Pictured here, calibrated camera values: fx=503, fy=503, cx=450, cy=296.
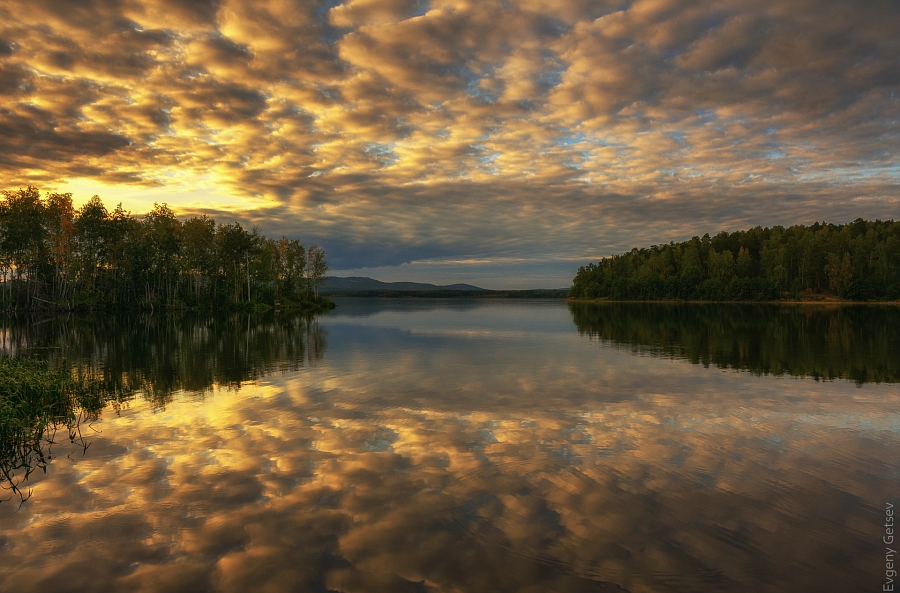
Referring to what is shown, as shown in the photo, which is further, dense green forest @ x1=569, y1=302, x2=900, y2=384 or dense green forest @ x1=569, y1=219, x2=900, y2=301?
dense green forest @ x1=569, y1=219, x2=900, y2=301

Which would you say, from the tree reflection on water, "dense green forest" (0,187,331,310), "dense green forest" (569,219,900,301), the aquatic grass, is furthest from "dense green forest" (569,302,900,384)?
"dense green forest" (569,219,900,301)

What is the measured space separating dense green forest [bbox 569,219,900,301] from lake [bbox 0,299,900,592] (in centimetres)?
15086

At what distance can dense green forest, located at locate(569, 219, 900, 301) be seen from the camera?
14025 centimetres

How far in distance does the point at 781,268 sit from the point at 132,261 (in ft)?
548

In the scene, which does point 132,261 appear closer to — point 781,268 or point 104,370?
point 104,370

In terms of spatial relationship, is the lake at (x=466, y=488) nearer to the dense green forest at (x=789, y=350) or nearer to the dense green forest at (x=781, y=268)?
the dense green forest at (x=789, y=350)

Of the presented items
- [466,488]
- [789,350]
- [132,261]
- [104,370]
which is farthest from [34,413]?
[132,261]

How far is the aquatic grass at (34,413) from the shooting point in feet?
38.6

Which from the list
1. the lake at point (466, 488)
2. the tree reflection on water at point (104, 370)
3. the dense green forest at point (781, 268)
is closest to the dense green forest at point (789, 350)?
the lake at point (466, 488)

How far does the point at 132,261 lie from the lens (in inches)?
3735

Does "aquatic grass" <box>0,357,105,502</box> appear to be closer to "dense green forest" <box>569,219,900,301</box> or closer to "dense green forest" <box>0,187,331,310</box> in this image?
"dense green forest" <box>0,187,331,310</box>

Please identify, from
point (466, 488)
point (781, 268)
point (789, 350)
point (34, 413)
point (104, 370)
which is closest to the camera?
point (466, 488)

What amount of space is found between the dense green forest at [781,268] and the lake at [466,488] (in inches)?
5939

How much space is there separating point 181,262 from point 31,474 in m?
103
